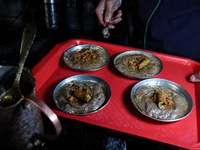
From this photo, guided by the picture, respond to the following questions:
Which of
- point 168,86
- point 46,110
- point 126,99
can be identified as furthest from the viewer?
point 168,86

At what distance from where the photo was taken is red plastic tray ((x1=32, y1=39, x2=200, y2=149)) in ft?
4.54

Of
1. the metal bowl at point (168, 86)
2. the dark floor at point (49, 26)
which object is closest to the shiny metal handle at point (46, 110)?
the metal bowl at point (168, 86)

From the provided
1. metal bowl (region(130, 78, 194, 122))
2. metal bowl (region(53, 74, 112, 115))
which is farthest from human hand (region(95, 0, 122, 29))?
metal bowl (region(130, 78, 194, 122))

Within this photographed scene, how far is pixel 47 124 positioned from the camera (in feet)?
4.61

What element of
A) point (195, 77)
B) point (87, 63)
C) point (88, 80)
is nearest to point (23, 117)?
point (88, 80)

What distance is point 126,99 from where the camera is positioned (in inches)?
67.1

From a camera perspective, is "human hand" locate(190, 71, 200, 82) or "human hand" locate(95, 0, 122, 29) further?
"human hand" locate(95, 0, 122, 29)

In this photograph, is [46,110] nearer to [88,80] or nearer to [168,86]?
[88,80]

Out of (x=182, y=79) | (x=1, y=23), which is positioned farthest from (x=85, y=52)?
(x=1, y=23)

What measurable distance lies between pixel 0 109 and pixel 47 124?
584 millimetres

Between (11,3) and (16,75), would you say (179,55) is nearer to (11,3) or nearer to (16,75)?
(16,75)

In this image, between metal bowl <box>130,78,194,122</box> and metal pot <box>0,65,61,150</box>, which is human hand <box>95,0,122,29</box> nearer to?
metal bowl <box>130,78,194,122</box>

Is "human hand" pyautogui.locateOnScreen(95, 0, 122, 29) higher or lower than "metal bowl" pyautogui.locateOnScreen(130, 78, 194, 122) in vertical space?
higher

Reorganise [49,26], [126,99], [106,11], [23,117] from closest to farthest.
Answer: [23,117], [126,99], [106,11], [49,26]
